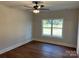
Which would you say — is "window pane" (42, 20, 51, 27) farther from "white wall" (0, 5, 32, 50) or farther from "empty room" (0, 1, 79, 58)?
"white wall" (0, 5, 32, 50)

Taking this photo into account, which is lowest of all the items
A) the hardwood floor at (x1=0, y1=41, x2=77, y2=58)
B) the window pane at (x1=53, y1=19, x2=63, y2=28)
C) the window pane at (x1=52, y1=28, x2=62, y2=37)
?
the hardwood floor at (x1=0, y1=41, x2=77, y2=58)

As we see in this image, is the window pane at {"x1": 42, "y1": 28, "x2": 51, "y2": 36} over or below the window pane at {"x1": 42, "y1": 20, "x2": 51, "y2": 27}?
below

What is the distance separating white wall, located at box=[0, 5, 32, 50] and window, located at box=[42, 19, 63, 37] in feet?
3.86

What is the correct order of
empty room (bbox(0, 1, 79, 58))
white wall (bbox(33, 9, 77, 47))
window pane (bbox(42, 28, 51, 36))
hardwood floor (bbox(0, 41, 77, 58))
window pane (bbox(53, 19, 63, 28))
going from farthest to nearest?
window pane (bbox(42, 28, 51, 36))
window pane (bbox(53, 19, 63, 28))
white wall (bbox(33, 9, 77, 47))
empty room (bbox(0, 1, 79, 58))
hardwood floor (bbox(0, 41, 77, 58))

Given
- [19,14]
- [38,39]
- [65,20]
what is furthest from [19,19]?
[65,20]

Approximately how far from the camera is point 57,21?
5.84 meters

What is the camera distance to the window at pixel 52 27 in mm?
5759

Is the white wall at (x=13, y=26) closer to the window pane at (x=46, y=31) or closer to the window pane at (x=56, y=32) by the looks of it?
the window pane at (x=46, y=31)

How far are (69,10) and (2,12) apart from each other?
12.3 ft

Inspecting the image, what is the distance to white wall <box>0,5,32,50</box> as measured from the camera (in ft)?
13.6

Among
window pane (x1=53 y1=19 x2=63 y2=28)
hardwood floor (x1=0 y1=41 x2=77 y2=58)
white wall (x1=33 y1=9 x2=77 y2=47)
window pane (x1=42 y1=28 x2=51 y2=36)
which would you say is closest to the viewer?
hardwood floor (x1=0 y1=41 x2=77 y2=58)

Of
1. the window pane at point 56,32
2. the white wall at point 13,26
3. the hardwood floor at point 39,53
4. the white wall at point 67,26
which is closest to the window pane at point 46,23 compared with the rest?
the white wall at point 67,26

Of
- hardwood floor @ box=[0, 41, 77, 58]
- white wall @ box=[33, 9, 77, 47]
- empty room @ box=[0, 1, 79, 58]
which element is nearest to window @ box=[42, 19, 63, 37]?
empty room @ box=[0, 1, 79, 58]

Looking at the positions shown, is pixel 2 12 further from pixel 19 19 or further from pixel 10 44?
pixel 10 44
